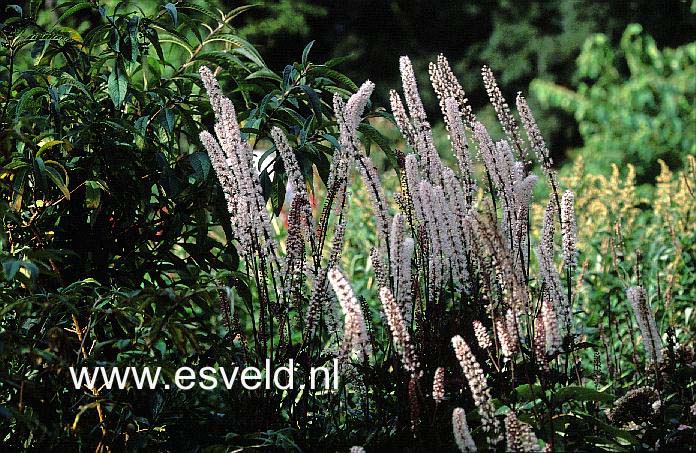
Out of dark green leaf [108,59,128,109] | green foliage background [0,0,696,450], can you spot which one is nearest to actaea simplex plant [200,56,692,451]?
green foliage background [0,0,696,450]

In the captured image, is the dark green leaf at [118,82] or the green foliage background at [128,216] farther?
the dark green leaf at [118,82]

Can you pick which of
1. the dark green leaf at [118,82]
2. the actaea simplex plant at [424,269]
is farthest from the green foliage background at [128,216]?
the actaea simplex plant at [424,269]

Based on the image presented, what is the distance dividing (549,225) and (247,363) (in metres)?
0.75

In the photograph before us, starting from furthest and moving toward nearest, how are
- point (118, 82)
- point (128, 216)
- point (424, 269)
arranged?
point (128, 216) → point (118, 82) → point (424, 269)

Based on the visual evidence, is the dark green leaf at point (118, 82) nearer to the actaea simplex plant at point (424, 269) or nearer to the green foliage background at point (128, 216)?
the green foliage background at point (128, 216)

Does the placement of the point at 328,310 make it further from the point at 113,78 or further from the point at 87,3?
the point at 87,3

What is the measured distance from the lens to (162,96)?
2.49m

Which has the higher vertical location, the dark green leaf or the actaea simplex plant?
the dark green leaf

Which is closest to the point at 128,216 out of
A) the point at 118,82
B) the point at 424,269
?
the point at 118,82

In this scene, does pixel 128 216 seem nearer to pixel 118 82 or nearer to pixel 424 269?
pixel 118 82

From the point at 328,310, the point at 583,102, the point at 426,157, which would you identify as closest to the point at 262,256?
the point at 328,310

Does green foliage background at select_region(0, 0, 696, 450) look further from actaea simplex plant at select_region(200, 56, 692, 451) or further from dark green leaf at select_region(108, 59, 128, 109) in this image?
actaea simplex plant at select_region(200, 56, 692, 451)

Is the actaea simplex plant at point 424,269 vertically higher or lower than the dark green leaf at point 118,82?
lower

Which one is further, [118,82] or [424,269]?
[118,82]
